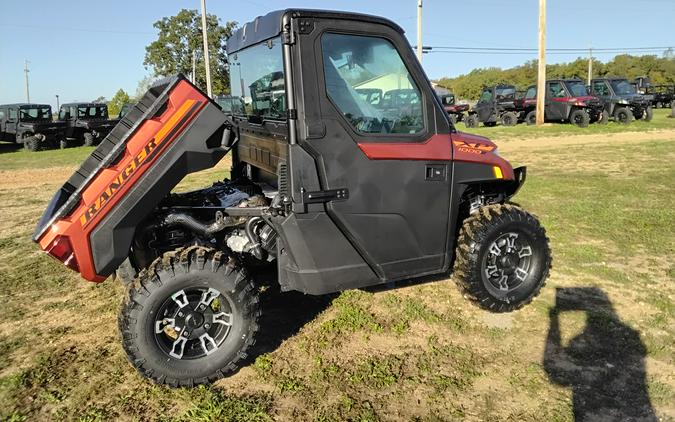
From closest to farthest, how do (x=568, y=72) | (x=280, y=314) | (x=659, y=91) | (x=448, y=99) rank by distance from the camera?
(x=280, y=314), (x=448, y=99), (x=659, y=91), (x=568, y=72)

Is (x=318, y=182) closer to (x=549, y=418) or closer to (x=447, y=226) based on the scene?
(x=447, y=226)

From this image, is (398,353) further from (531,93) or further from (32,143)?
(531,93)

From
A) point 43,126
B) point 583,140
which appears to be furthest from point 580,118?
point 43,126

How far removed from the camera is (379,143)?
3.62 m

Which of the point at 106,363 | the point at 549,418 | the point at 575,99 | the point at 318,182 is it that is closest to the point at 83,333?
the point at 106,363

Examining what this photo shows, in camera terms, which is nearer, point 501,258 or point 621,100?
point 501,258

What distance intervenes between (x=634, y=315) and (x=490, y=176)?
5.33 ft

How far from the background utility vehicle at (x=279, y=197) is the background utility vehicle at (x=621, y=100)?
23.0 m

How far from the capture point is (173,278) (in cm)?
336

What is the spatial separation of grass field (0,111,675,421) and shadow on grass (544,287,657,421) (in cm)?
1

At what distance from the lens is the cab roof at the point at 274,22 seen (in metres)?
3.33

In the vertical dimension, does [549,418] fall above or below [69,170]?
below

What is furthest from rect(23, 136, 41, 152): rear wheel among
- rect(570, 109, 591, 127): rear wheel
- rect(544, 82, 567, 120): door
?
rect(570, 109, 591, 127): rear wheel

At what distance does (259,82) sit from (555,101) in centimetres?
2285
